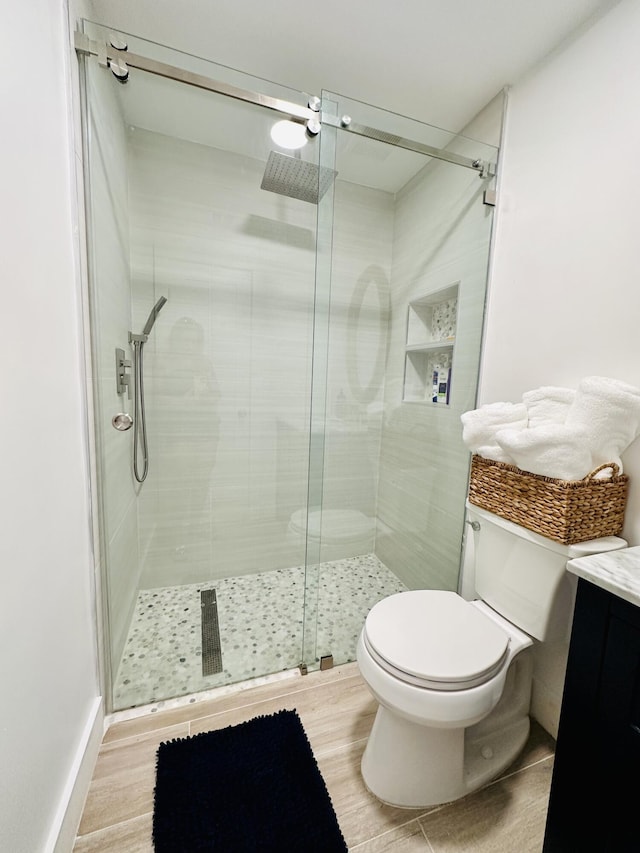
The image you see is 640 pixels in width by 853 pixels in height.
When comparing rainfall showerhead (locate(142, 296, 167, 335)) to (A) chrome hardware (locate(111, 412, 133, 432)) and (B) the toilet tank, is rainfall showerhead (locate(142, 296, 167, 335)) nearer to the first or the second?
(A) chrome hardware (locate(111, 412, 133, 432))

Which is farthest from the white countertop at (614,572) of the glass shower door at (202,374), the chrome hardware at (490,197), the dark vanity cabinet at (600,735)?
the chrome hardware at (490,197)

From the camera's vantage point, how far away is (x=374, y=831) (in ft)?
3.07

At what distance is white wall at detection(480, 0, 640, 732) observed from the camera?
1.03m

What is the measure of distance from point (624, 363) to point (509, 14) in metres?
1.20

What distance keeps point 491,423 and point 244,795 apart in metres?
1.36

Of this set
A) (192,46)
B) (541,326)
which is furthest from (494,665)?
(192,46)

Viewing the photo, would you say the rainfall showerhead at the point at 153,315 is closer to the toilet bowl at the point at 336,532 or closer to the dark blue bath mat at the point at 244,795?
the toilet bowl at the point at 336,532

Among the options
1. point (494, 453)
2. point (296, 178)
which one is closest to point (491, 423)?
point (494, 453)

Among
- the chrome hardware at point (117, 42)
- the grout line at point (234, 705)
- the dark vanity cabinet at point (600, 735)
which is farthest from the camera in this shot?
the grout line at point (234, 705)

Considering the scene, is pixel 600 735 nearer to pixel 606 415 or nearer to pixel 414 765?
pixel 414 765

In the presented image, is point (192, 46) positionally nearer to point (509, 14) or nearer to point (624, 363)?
point (509, 14)

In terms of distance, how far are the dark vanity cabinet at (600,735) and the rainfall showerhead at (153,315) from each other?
6.37 ft

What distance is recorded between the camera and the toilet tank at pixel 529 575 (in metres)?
1.03

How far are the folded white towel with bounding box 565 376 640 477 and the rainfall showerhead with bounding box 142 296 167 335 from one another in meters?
1.83
